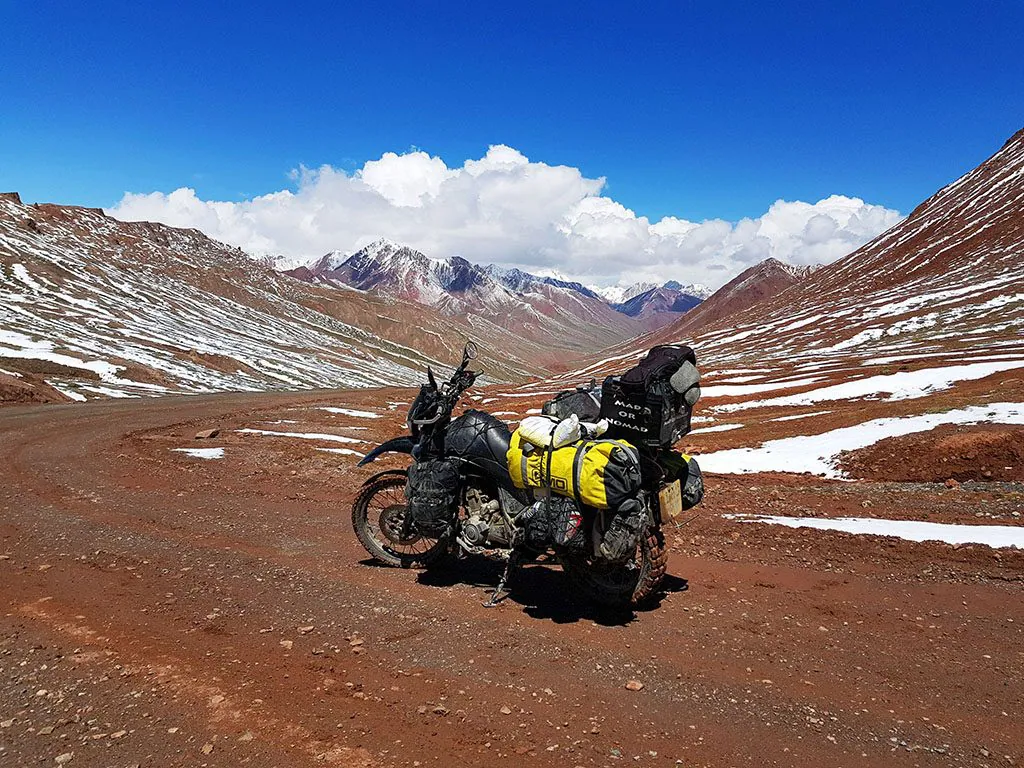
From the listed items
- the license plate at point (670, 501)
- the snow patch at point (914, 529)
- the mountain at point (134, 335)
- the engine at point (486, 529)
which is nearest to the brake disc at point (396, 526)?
the engine at point (486, 529)

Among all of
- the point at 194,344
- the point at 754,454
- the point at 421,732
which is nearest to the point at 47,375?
the point at 194,344

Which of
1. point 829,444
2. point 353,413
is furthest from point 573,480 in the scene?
point 353,413

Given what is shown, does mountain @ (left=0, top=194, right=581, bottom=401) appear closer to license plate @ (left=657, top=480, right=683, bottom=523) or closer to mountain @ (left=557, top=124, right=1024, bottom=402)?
license plate @ (left=657, top=480, right=683, bottom=523)

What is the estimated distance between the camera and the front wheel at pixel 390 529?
8219mm

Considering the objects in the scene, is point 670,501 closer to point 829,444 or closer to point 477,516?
point 477,516

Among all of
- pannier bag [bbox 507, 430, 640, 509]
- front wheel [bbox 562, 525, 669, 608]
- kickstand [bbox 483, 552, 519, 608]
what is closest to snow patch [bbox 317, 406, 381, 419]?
kickstand [bbox 483, 552, 519, 608]

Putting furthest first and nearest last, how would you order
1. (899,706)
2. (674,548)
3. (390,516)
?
(674,548), (390,516), (899,706)

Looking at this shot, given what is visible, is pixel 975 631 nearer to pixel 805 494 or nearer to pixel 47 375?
pixel 805 494

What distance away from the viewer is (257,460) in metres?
16.1

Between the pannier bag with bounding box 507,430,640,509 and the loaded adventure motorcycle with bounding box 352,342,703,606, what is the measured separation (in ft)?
0.04

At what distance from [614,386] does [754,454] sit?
1549 centimetres

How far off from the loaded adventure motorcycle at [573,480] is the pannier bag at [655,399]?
1 centimetres

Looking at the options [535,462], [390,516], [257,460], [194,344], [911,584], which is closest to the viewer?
[535,462]

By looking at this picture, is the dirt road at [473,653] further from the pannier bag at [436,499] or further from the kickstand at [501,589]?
the pannier bag at [436,499]
